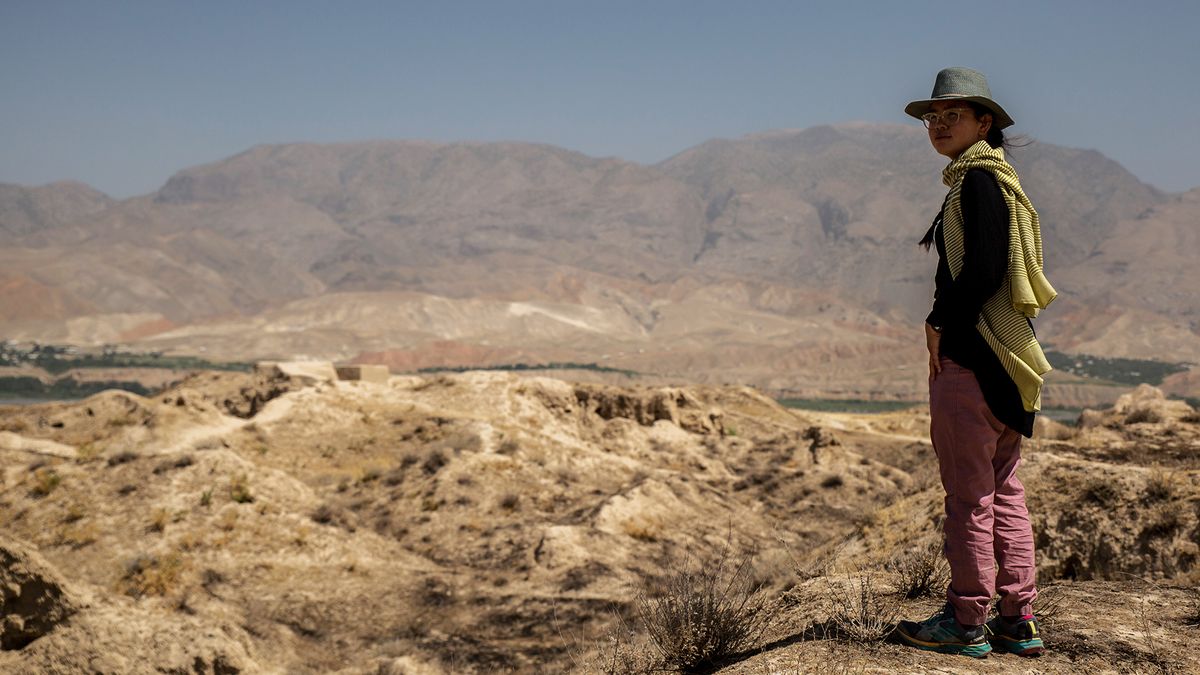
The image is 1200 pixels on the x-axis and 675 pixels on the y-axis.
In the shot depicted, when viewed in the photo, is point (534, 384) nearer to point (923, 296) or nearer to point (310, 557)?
point (310, 557)

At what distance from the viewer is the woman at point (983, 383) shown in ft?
A: 14.0

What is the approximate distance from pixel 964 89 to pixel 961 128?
194 mm

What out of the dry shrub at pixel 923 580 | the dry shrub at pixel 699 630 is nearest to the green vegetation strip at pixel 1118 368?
the dry shrub at pixel 923 580

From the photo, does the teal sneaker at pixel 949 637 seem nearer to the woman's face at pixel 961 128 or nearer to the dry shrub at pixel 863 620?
the dry shrub at pixel 863 620

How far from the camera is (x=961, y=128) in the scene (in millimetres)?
4570

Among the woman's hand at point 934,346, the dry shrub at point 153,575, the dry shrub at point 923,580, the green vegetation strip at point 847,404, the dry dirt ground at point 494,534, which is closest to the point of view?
the woman's hand at point 934,346

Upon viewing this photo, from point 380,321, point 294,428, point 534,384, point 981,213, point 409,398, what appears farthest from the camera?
point 380,321

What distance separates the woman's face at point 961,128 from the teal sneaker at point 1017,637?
217cm

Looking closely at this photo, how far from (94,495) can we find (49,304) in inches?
6769

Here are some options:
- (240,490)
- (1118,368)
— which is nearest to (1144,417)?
(240,490)

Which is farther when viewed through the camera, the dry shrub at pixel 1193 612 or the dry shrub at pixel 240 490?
the dry shrub at pixel 240 490

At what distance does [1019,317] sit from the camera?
169 inches

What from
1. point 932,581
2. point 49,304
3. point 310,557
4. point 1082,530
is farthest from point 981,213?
point 49,304

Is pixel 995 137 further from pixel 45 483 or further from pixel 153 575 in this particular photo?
pixel 45 483
